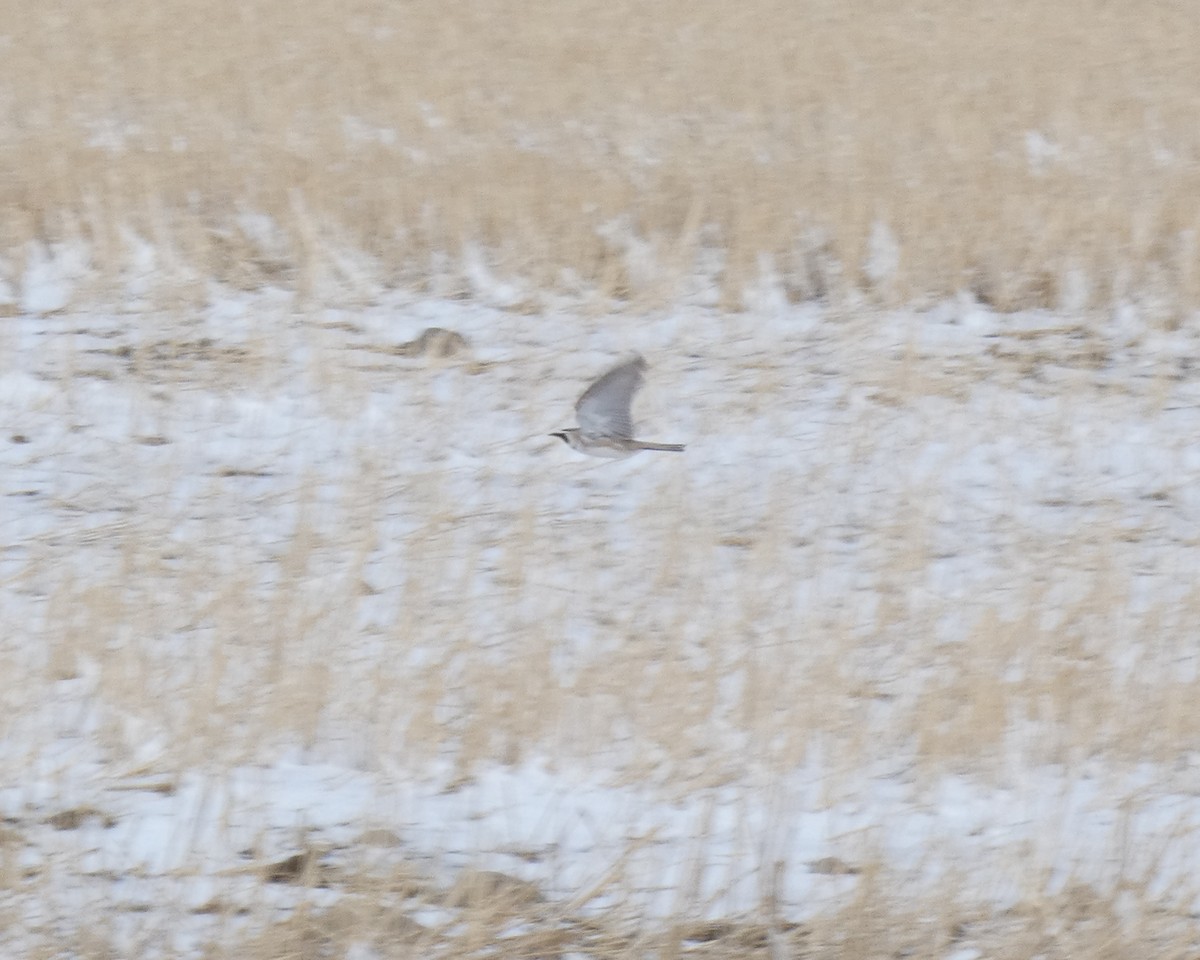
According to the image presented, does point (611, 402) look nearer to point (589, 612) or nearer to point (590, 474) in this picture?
point (589, 612)

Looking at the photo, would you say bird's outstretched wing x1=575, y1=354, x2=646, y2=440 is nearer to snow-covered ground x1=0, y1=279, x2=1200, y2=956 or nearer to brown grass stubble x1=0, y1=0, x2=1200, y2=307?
snow-covered ground x1=0, y1=279, x2=1200, y2=956

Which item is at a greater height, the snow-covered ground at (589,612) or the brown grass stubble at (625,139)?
the brown grass stubble at (625,139)

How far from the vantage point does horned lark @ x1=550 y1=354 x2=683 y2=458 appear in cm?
418

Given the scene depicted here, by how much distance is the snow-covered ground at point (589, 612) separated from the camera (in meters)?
3.08

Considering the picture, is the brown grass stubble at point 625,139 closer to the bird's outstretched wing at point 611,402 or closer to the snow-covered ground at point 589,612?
the snow-covered ground at point 589,612

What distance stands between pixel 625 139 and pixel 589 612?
5579mm

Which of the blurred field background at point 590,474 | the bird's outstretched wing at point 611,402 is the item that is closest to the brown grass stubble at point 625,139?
the blurred field background at point 590,474

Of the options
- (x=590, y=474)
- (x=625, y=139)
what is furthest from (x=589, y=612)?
(x=625, y=139)

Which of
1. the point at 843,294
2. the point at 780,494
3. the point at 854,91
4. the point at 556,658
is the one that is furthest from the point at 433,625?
the point at 854,91

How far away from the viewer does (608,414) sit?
4207mm

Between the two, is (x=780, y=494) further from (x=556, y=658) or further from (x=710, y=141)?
(x=710, y=141)

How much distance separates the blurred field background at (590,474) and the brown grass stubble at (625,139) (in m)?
0.04

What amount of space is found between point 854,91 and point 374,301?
180 inches

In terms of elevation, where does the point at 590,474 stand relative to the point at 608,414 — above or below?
below
